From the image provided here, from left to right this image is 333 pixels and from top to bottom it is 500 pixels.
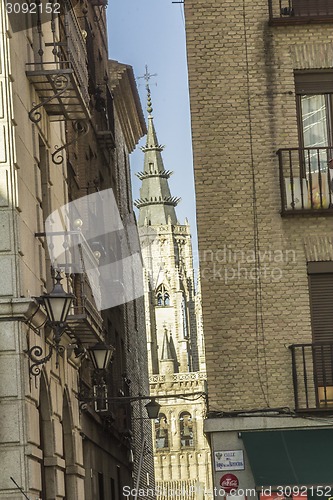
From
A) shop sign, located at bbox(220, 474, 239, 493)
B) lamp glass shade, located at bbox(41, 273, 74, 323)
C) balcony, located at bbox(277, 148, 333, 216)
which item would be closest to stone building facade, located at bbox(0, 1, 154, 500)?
lamp glass shade, located at bbox(41, 273, 74, 323)

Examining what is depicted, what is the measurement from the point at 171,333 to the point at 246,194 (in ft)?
466

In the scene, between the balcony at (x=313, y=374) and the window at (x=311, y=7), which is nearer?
the balcony at (x=313, y=374)

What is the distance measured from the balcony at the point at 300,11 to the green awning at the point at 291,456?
284 inches

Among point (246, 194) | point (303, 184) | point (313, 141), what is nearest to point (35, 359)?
point (246, 194)

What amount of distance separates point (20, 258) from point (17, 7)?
369cm

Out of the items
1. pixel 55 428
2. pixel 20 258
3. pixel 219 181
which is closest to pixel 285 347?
pixel 219 181

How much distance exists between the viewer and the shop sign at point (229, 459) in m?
22.9

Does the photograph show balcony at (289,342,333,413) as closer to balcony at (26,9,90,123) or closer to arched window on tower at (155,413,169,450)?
balcony at (26,9,90,123)

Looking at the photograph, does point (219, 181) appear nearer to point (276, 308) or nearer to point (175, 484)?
point (276, 308)

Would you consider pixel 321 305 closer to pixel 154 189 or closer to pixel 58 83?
pixel 58 83

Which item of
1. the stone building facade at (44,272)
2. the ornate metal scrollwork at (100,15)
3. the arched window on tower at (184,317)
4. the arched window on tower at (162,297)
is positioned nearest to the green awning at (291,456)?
the stone building facade at (44,272)

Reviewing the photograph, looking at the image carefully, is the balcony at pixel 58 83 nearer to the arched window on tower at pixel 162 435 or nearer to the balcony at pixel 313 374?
the balcony at pixel 313 374

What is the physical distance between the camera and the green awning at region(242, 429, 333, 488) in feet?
73.0

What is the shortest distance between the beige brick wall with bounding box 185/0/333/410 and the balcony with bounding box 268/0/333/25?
0.19 metres
